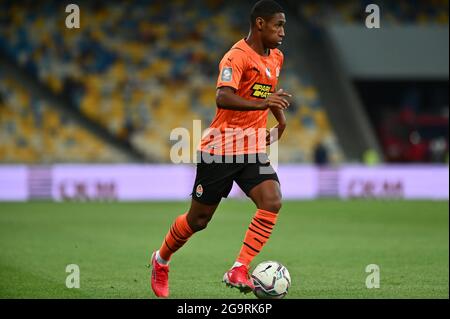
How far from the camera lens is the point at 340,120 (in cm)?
3011

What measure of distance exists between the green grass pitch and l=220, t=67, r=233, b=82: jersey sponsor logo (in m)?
1.98

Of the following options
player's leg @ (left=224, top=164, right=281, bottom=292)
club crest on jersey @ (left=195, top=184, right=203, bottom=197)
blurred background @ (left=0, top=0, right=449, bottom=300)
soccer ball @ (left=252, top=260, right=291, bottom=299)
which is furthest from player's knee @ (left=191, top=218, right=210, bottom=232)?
blurred background @ (left=0, top=0, right=449, bottom=300)

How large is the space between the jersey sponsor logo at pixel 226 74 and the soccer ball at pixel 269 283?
1600 millimetres

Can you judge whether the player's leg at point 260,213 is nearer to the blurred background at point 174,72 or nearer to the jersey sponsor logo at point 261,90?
the jersey sponsor logo at point 261,90

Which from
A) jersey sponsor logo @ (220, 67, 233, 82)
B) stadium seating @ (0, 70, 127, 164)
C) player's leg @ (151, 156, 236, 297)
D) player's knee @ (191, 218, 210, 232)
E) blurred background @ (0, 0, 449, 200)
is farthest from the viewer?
blurred background @ (0, 0, 449, 200)

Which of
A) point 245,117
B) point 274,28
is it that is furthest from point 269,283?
point 274,28

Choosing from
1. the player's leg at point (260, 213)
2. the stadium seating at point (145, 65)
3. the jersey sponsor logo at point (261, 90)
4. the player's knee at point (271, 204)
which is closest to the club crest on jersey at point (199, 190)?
the player's leg at point (260, 213)

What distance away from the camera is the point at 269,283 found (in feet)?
25.3

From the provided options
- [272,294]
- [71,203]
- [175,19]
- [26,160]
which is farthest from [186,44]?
[272,294]

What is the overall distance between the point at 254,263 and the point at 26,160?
57.5 ft

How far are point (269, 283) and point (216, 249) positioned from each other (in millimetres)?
5215

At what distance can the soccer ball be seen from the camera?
771cm

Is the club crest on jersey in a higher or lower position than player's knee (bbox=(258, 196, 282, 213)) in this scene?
higher

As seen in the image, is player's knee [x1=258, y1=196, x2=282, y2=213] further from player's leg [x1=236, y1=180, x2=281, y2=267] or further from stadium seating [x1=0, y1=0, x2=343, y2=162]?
stadium seating [x1=0, y1=0, x2=343, y2=162]
